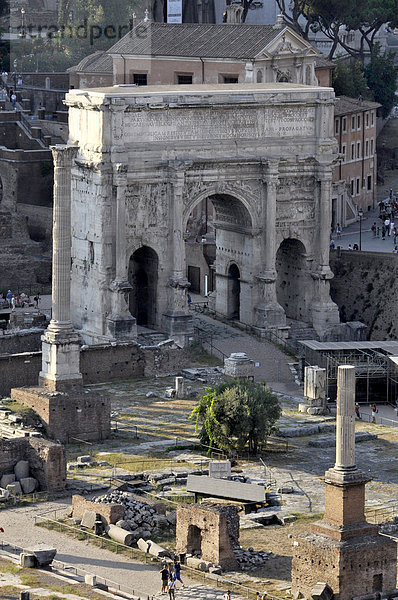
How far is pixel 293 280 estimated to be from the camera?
98.1 m

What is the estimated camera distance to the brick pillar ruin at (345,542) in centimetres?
6091

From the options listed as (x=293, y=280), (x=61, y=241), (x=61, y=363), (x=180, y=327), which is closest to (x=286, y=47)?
(x=293, y=280)

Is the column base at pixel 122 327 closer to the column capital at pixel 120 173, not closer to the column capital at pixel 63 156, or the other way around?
the column capital at pixel 120 173

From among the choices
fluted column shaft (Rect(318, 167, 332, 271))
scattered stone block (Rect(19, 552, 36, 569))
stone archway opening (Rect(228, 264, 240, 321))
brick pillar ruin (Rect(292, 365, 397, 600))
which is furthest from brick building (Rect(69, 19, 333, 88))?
scattered stone block (Rect(19, 552, 36, 569))

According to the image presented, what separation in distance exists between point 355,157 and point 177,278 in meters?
22.3

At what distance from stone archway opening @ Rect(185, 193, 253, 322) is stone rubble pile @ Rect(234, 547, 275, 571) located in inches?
1217

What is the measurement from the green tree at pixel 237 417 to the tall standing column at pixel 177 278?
1405cm

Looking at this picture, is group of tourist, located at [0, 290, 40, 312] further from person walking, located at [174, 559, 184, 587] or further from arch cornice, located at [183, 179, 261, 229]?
person walking, located at [174, 559, 184, 587]

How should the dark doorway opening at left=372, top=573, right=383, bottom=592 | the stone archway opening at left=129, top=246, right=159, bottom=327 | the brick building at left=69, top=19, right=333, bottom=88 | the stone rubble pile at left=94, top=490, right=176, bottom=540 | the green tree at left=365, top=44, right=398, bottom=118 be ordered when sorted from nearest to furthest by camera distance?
the dark doorway opening at left=372, top=573, right=383, bottom=592 → the stone rubble pile at left=94, top=490, right=176, bottom=540 → the stone archway opening at left=129, top=246, right=159, bottom=327 → the brick building at left=69, top=19, right=333, bottom=88 → the green tree at left=365, top=44, right=398, bottom=118

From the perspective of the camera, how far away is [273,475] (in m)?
74.6

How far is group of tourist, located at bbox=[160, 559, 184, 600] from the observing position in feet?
199

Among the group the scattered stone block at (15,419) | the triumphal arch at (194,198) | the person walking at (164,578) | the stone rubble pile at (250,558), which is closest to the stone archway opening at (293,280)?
the triumphal arch at (194,198)

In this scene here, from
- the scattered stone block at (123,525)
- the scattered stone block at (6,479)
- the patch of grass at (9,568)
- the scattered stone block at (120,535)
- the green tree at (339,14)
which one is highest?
the green tree at (339,14)

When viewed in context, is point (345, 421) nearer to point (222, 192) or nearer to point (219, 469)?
point (219, 469)
